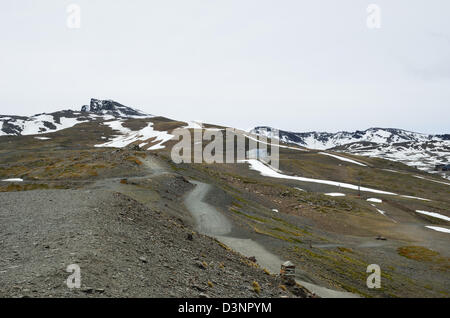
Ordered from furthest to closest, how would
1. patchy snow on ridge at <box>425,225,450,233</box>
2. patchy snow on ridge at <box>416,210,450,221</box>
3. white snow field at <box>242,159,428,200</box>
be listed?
white snow field at <box>242,159,428,200</box>, patchy snow on ridge at <box>416,210,450,221</box>, patchy snow on ridge at <box>425,225,450,233</box>

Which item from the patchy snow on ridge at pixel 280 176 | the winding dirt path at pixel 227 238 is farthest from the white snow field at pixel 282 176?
the winding dirt path at pixel 227 238

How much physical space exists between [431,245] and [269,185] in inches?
1690

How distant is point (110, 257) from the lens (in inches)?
601

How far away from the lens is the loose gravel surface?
1241 cm

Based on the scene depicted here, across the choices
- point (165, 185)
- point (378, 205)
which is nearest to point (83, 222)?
point (165, 185)

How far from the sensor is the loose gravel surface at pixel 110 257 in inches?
489

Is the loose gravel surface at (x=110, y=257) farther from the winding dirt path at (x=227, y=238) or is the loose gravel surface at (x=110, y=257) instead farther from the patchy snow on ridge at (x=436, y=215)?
the patchy snow on ridge at (x=436, y=215)

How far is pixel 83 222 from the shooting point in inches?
819
